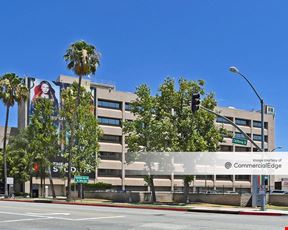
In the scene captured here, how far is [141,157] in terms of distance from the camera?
48.5 metres

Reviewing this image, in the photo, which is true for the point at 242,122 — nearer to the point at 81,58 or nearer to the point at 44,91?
the point at 44,91

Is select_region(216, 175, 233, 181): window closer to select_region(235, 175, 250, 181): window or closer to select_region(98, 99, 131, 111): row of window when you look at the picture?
select_region(235, 175, 250, 181): window

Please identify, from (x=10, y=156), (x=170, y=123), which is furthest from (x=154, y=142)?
(x=10, y=156)

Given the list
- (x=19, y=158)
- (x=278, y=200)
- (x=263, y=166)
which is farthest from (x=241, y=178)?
(x=263, y=166)

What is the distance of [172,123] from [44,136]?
1716cm

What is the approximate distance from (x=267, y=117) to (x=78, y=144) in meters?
72.9

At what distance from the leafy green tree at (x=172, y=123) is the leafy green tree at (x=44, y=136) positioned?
1196cm

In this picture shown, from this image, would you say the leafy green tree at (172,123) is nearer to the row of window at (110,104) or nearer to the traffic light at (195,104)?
the traffic light at (195,104)

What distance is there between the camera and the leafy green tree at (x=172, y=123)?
45.8m

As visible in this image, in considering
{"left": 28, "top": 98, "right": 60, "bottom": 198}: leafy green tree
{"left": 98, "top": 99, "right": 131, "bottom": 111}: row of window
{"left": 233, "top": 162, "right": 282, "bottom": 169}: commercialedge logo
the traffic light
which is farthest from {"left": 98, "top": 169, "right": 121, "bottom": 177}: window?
the traffic light

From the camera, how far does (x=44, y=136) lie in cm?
5703

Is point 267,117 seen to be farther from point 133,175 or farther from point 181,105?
point 181,105

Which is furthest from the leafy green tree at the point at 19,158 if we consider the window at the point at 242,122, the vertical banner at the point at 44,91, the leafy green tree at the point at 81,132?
the window at the point at 242,122

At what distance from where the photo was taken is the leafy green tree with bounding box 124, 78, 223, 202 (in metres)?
45.8
